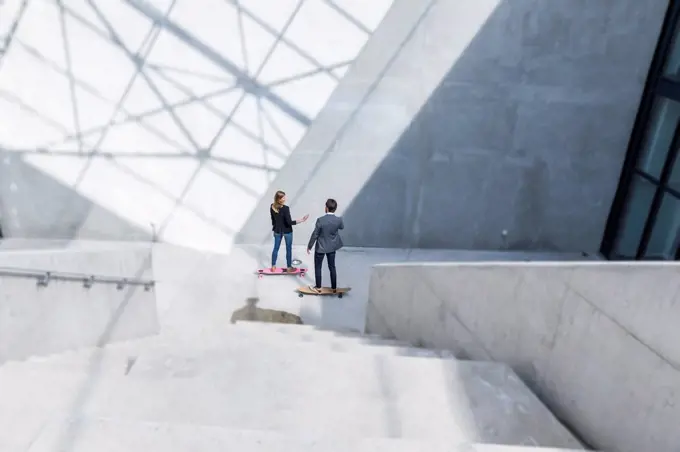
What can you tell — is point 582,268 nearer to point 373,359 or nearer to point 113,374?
point 373,359

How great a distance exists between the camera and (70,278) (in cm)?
522

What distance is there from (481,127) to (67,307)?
268 inches

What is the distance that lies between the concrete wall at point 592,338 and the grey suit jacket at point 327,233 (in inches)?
130

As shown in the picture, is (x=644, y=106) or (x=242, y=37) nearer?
(x=242, y=37)

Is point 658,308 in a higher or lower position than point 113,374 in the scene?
higher

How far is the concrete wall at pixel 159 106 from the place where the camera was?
7672mm

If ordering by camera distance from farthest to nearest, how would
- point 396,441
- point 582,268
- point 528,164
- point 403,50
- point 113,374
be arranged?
point 528,164
point 403,50
point 113,374
point 582,268
point 396,441

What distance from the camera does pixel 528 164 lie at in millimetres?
8930

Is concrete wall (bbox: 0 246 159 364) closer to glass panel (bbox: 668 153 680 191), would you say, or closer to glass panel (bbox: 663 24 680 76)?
glass panel (bbox: 668 153 680 191)

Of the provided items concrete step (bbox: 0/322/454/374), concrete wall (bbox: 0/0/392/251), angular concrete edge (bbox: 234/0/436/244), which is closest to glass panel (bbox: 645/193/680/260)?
angular concrete edge (bbox: 234/0/436/244)

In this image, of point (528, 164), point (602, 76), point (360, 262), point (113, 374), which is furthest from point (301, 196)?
point (113, 374)

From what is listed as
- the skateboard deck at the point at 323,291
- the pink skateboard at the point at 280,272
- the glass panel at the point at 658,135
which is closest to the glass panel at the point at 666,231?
the glass panel at the point at 658,135

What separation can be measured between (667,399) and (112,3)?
8.30 meters

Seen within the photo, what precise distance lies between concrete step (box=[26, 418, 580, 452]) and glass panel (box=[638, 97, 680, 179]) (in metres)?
8.32
